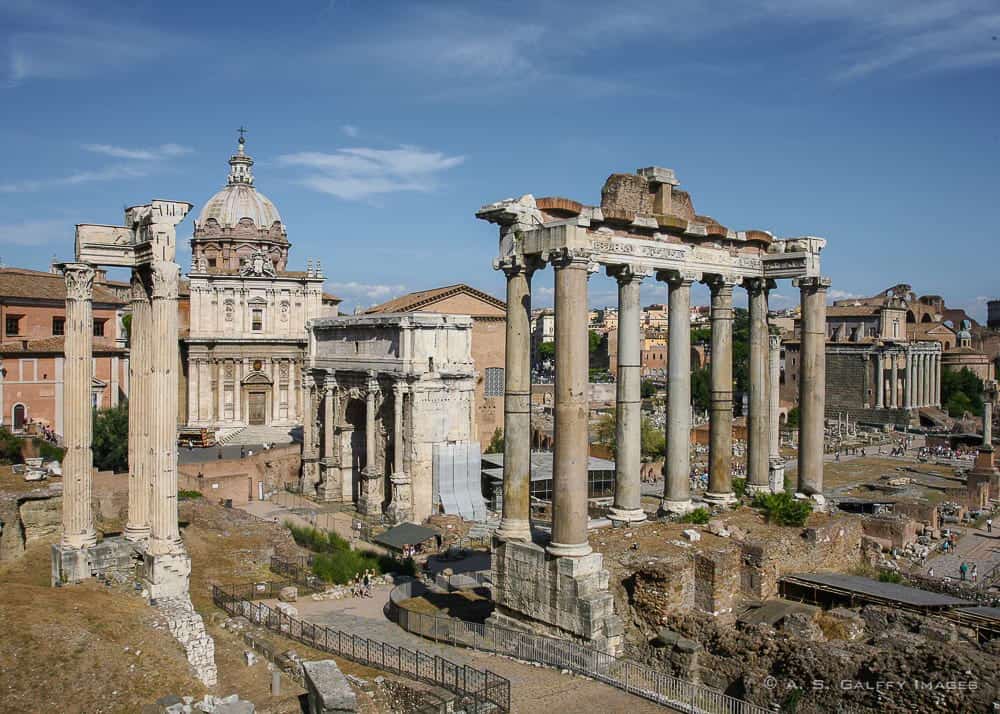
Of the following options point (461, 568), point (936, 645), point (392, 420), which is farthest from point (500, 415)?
point (936, 645)

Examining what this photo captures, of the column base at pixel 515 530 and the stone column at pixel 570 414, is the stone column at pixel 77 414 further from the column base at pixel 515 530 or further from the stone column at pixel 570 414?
the stone column at pixel 570 414

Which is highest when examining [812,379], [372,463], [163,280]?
[163,280]

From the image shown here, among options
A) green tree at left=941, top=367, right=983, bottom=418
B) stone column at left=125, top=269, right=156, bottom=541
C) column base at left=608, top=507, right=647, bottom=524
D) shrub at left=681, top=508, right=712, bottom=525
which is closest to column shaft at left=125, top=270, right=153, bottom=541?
stone column at left=125, top=269, right=156, bottom=541

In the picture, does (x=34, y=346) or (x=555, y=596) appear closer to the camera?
(x=555, y=596)

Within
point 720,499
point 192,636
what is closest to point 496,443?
point 720,499

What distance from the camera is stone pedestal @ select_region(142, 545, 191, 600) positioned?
17.2m

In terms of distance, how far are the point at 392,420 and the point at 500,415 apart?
2015cm

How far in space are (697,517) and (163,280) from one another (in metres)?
12.0

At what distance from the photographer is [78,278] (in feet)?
60.3

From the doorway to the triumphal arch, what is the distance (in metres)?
34.7

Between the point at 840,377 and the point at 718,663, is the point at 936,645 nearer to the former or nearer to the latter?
the point at 718,663

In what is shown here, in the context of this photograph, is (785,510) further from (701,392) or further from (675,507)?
(701,392)

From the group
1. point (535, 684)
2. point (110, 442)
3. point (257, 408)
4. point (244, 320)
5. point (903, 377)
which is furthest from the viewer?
point (903, 377)

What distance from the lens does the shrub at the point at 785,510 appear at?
1817 centimetres
